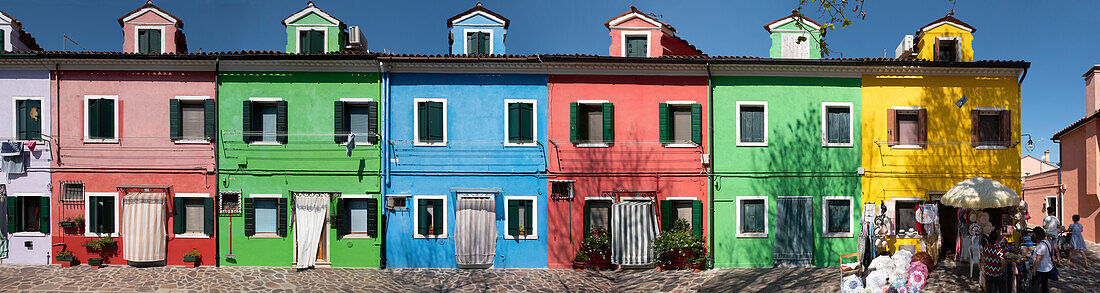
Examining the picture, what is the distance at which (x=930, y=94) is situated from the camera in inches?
615

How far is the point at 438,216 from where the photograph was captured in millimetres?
15258

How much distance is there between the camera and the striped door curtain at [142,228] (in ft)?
48.8

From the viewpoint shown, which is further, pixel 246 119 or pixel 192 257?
pixel 246 119

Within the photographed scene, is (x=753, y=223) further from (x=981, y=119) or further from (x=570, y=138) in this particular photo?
(x=981, y=119)

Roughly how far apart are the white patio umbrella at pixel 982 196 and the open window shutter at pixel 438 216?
12471mm

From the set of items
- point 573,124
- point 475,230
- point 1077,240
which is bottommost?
point 1077,240

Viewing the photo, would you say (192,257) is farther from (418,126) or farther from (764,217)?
(764,217)

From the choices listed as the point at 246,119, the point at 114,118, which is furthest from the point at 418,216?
the point at 114,118

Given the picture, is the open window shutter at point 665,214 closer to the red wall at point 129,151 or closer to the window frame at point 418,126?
the window frame at point 418,126

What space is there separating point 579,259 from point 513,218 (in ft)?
6.97

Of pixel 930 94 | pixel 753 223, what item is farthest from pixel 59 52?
pixel 930 94

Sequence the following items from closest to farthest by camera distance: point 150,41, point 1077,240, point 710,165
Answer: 1. point 1077,240
2. point 710,165
3. point 150,41

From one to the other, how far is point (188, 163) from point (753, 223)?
51.6 ft

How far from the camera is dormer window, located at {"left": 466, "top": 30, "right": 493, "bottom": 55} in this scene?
16.2 m
